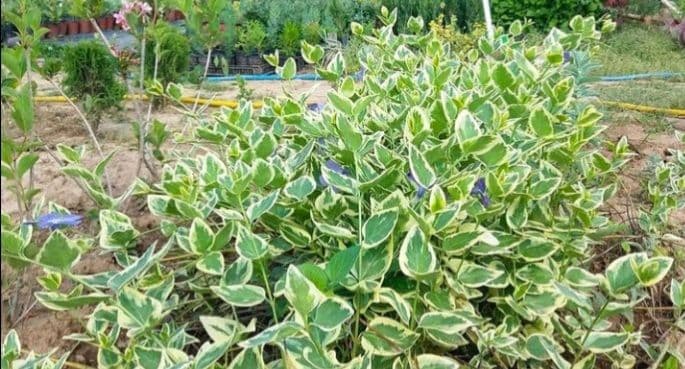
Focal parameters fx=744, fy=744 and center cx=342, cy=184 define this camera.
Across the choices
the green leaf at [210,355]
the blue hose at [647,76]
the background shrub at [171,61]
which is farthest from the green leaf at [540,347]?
the blue hose at [647,76]

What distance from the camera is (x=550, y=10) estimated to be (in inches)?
293

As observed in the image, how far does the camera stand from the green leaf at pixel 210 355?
36.7 inches

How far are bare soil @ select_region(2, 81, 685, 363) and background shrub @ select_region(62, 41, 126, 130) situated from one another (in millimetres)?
113

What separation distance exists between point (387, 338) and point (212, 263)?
270 mm

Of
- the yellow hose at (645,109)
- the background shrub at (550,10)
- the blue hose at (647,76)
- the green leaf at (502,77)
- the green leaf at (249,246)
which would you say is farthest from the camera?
the background shrub at (550,10)

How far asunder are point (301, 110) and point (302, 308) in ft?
2.39

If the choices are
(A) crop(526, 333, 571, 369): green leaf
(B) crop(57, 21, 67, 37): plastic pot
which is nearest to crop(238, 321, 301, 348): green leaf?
(A) crop(526, 333, 571, 369): green leaf

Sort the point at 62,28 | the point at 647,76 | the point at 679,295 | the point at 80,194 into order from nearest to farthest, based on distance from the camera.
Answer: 1. the point at 679,295
2. the point at 80,194
3. the point at 647,76
4. the point at 62,28

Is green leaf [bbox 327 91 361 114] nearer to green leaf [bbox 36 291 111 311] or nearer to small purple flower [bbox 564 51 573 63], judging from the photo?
green leaf [bbox 36 291 111 311]

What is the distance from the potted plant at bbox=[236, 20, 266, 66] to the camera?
6141 mm

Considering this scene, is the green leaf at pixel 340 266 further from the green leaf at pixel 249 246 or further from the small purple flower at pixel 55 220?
the small purple flower at pixel 55 220

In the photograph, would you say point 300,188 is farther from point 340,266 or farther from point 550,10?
point 550,10

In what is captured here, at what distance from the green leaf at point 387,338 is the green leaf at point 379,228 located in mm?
120

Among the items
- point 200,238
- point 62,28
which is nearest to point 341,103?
point 200,238
